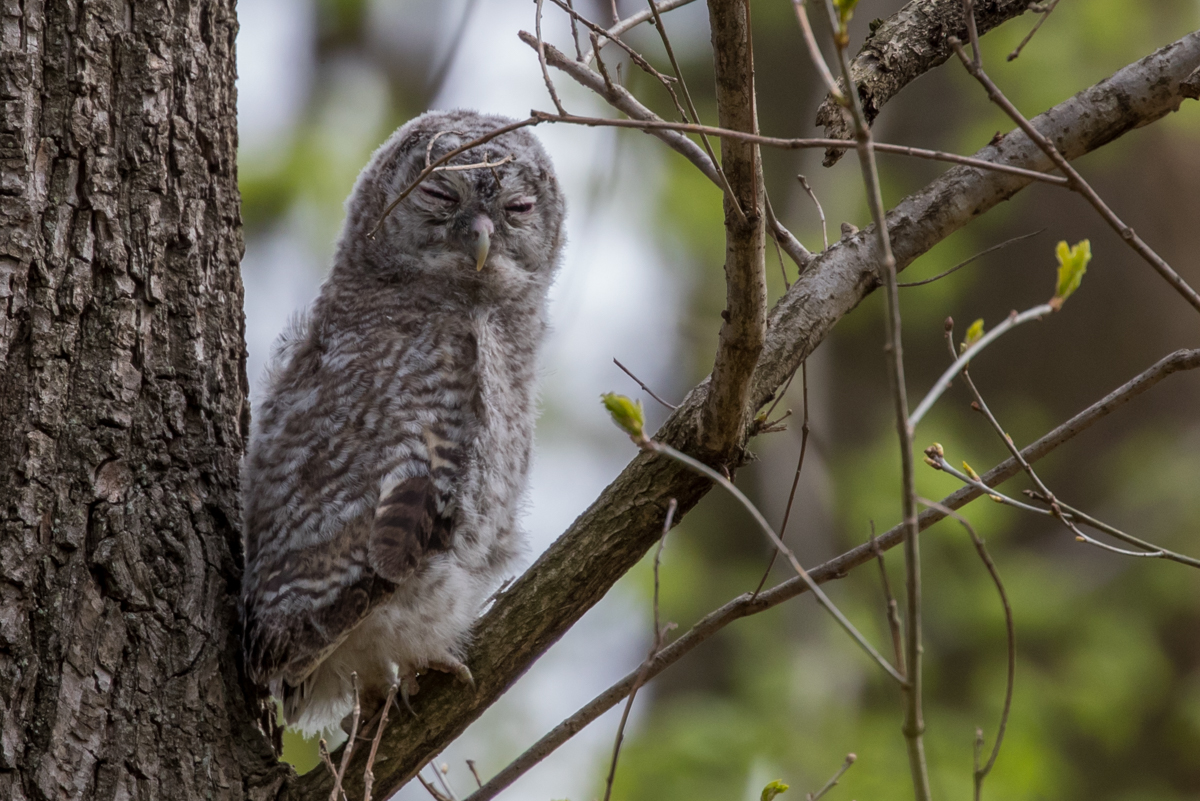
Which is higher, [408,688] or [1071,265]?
[1071,265]

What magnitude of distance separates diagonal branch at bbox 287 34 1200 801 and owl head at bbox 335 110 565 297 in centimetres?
103

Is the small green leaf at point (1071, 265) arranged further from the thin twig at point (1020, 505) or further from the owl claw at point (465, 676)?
the owl claw at point (465, 676)

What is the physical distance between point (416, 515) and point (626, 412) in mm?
952

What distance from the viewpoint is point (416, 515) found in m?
2.26

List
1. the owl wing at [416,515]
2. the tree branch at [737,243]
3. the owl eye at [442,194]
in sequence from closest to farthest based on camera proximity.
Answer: the tree branch at [737,243], the owl wing at [416,515], the owl eye at [442,194]

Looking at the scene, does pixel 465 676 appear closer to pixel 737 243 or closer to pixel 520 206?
pixel 737 243

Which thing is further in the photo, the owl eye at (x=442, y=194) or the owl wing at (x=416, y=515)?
the owl eye at (x=442, y=194)

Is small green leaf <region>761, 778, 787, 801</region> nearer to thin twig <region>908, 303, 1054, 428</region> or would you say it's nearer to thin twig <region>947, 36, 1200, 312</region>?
thin twig <region>908, 303, 1054, 428</region>

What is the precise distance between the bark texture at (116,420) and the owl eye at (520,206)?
95cm

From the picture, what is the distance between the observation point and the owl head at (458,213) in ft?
9.32

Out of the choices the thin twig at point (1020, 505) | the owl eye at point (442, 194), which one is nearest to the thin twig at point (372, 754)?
the thin twig at point (1020, 505)

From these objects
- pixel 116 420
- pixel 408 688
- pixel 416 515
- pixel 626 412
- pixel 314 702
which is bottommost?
pixel 314 702

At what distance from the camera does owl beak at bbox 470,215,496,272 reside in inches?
109

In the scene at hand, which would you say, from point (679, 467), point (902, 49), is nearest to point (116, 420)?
point (679, 467)
